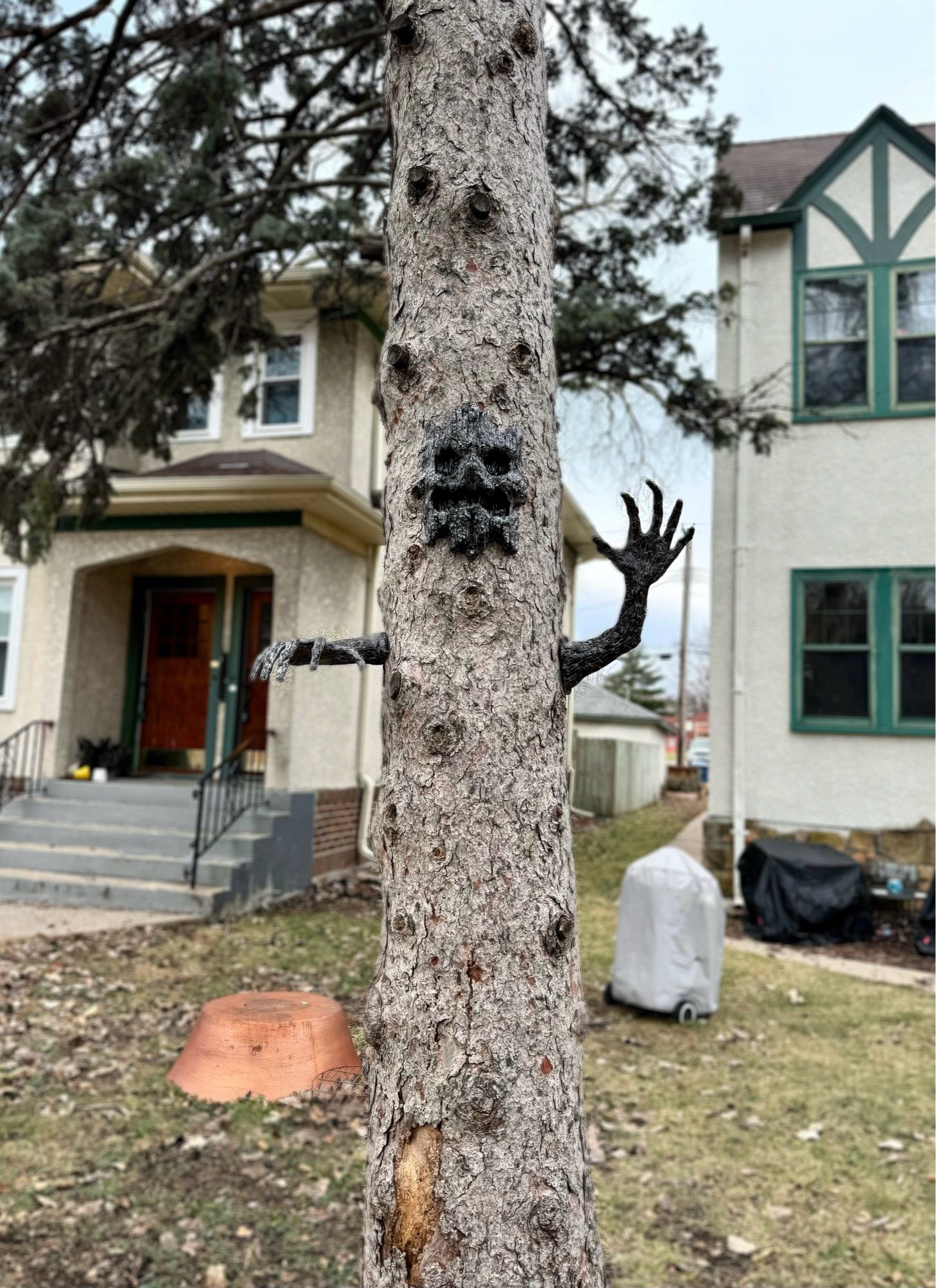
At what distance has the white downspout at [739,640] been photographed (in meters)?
9.40

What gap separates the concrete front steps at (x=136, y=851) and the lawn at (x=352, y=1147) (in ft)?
5.66

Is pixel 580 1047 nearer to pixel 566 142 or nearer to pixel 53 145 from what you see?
pixel 53 145

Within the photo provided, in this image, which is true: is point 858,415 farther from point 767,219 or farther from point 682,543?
point 682,543

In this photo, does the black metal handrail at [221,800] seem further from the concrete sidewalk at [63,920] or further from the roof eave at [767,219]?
the roof eave at [767,219]

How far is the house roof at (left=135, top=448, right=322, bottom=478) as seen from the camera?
986 cm

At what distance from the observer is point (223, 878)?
323 inches

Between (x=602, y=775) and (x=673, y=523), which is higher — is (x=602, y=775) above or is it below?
below

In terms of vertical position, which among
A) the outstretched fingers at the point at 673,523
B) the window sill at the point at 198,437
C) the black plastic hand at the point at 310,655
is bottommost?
the black plastic hand at the point at 310,655

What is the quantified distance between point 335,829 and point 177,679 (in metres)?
2.97

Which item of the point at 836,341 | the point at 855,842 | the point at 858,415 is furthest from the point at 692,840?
the point at 836,341

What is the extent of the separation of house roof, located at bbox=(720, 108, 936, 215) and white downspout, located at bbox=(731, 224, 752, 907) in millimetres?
906

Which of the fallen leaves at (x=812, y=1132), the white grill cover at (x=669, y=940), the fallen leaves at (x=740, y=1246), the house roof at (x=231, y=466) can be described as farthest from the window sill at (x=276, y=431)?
the fallen leaves at (x=740, y=1246)

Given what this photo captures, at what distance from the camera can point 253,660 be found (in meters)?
10.8

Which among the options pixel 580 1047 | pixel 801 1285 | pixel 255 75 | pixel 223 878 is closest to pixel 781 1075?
pixel 801 1285
